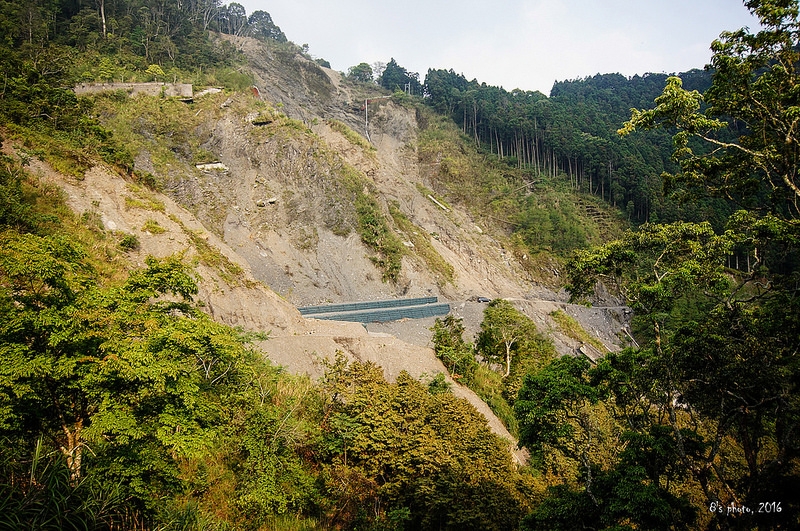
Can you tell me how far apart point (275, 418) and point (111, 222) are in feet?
44.9

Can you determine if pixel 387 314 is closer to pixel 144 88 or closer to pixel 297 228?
pixel 297 228

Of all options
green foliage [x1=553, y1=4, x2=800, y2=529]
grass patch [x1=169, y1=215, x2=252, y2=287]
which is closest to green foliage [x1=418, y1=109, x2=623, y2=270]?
grass patch [x1=169, y1=215, x2=252, y2=287]

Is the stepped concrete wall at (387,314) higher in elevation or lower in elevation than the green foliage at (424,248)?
lower

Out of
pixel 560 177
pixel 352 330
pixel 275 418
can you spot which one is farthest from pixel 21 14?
pixel 560 177

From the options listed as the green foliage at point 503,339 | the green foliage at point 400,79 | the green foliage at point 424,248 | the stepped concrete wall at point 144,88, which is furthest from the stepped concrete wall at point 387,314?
the green foliage at point 400,79

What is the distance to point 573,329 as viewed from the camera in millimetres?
36375

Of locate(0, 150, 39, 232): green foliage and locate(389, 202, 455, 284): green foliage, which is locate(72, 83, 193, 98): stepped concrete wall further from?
locate(0, 150, 39, 232): green foliage

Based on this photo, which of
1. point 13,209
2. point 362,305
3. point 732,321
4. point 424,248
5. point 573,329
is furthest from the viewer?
point 424,248

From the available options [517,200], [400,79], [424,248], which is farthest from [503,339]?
[400,79]

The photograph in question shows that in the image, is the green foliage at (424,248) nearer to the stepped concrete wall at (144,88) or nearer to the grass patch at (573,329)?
the grass patch at (573,329)

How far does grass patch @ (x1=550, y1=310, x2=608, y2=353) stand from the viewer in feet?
115

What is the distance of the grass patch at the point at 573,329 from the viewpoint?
35.1 metres

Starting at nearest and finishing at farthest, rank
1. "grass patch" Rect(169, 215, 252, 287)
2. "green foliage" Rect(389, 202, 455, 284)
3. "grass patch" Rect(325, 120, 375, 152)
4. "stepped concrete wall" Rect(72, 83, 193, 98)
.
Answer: "grass patch" Rect(169, 215, 252, 287), "stepped concrete wall" Rect(72, 83, 193, 98), "green foliage" Rect(389, 202, 455, 284), "grass patch" Rect(325, 120, 375, 152)

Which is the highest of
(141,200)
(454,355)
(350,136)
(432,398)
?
(350,136)
